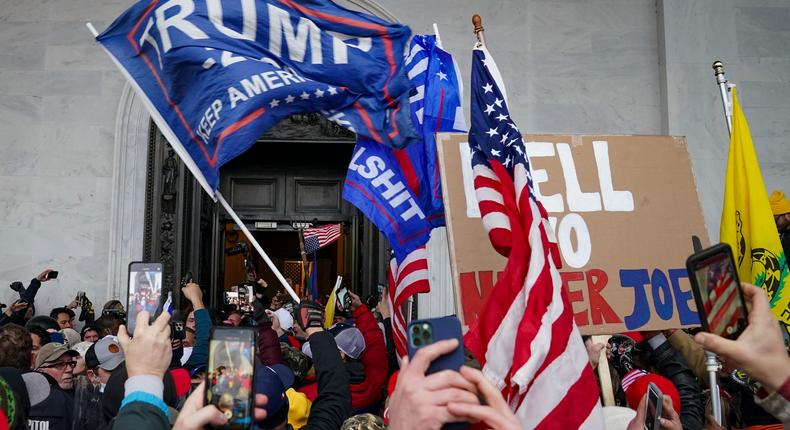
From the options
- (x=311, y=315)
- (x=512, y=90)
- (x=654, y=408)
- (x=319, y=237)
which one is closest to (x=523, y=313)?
(x=654, y=408)

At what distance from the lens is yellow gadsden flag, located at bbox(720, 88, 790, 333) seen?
4.75 meters

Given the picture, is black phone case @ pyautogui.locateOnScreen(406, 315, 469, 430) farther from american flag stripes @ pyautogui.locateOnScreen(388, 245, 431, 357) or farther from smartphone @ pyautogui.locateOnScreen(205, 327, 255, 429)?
american flag stripes @ pyautogui.locateOnScreen(388, 245, 431, 357)

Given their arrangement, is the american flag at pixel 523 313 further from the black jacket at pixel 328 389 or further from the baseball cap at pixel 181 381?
the baseball cap at pixel 181 381

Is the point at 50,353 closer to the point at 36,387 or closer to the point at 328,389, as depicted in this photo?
the point at 36,387

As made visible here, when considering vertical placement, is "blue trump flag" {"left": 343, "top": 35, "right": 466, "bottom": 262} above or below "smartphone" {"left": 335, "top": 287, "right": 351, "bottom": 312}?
above

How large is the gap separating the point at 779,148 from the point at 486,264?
26.7 feet

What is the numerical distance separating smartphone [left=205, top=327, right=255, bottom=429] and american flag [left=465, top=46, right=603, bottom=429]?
49.3 inches

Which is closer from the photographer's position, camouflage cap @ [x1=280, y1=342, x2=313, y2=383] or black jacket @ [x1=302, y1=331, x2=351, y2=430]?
black jacket @ [x1=302, y1=331, x2=351, y2=430]

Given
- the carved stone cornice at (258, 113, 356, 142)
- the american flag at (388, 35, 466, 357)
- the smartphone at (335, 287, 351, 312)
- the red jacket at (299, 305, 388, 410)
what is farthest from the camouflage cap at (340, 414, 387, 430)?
the carved stone cornice at (258, 113, 356, 142)

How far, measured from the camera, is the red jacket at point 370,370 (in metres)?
5.12

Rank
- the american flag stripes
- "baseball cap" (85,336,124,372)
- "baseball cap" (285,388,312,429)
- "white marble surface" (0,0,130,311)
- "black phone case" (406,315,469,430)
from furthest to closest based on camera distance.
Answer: "white marble surface" (0,0,130,311) → the american flag stripes → "baseball cap" (85,336,124,372) → "baseball cap" (285,388,312,429) → "black phone case" (406,315,469,430)

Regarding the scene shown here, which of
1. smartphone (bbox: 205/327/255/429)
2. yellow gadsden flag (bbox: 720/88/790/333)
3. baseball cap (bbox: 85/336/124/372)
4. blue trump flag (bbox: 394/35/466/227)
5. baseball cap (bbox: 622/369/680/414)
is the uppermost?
blue trump flag (bbox: 394/35/466/227)

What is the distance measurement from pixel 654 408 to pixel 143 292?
1.98 metres

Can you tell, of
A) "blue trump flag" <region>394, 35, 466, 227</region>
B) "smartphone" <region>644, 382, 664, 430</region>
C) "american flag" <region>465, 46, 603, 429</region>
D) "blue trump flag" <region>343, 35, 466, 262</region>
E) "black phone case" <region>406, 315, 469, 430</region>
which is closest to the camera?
"black phone case" <region>406, 315, 469, 430</region>
